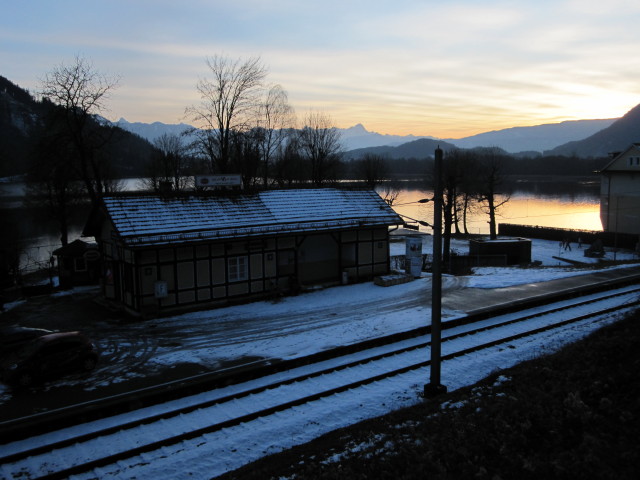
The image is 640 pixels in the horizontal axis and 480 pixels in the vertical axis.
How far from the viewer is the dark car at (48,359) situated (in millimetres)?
13395

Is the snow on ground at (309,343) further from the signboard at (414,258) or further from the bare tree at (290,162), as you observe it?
the bare tree at (290,162)

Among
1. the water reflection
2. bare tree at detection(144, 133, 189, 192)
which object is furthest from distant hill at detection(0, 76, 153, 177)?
the water reflection

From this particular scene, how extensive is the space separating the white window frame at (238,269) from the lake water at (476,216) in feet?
77.8

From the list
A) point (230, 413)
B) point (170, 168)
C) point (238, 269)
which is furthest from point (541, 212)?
point (230, 413)

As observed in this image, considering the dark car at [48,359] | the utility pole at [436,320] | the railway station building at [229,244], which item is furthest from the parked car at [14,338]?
the utility pole at [436,320]

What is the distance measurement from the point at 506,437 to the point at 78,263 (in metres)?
24.8

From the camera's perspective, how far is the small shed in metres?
27.0

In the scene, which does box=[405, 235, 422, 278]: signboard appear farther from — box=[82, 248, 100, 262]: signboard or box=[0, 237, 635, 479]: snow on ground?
box=[82, 248, 100, 262]: signboard

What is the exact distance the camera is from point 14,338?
15.6 metres

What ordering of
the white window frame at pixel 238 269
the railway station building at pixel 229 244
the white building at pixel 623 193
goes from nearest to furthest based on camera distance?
the railway station building at pixel 229 244
the white window frame at pixel 238 269
the white building at pixel 623 193

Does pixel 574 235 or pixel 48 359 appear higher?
pixel 574 235

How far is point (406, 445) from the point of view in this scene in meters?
9.29

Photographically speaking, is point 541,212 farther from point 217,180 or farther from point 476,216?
point 217,180

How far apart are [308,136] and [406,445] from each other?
51.2m
